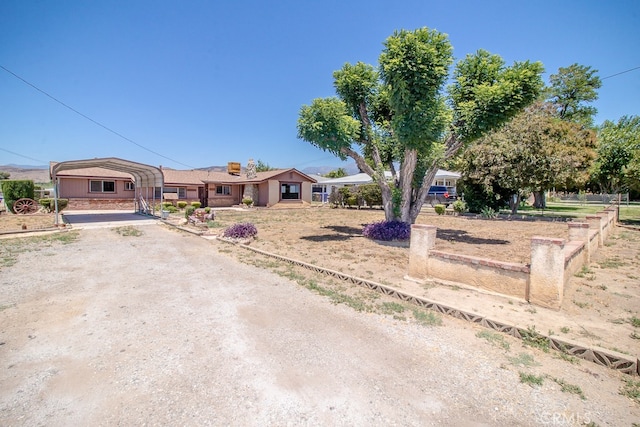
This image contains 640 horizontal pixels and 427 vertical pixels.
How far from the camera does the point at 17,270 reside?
7387 millimetres

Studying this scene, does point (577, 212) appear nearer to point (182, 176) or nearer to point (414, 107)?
point (414, 107)

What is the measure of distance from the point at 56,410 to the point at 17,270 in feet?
22.3

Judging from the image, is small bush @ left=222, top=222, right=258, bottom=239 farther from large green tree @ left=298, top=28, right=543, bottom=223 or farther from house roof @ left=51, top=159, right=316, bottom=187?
house roof @ left=51, top=159, right=316, bottom=187

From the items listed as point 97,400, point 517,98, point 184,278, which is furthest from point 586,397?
point 517,98

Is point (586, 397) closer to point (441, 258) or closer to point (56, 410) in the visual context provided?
point (441, 258)

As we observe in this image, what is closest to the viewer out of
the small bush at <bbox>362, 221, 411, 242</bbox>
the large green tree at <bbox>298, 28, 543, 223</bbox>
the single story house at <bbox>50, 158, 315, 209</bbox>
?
the large green tree at <bbox>298, 28, 543, 223</bbox>

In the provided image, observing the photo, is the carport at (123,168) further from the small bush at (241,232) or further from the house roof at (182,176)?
the small bush at (241,232)

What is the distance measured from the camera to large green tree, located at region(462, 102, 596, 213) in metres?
19.2

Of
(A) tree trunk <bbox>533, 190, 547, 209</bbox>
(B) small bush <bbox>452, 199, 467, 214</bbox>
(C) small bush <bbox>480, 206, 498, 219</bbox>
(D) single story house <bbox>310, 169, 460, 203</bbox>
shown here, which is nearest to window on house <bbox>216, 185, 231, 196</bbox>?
(D) single story house <bbox>310, 169, 460, 203</bbox>

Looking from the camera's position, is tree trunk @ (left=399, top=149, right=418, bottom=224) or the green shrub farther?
the green shrub

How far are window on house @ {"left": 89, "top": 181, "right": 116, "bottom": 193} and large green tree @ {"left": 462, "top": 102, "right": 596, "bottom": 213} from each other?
30.0m

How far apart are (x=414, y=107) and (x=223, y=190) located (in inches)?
1091

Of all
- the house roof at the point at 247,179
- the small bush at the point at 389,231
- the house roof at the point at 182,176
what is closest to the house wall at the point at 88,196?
the house roof at the point at 182,176

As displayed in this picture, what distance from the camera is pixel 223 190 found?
111 ft
